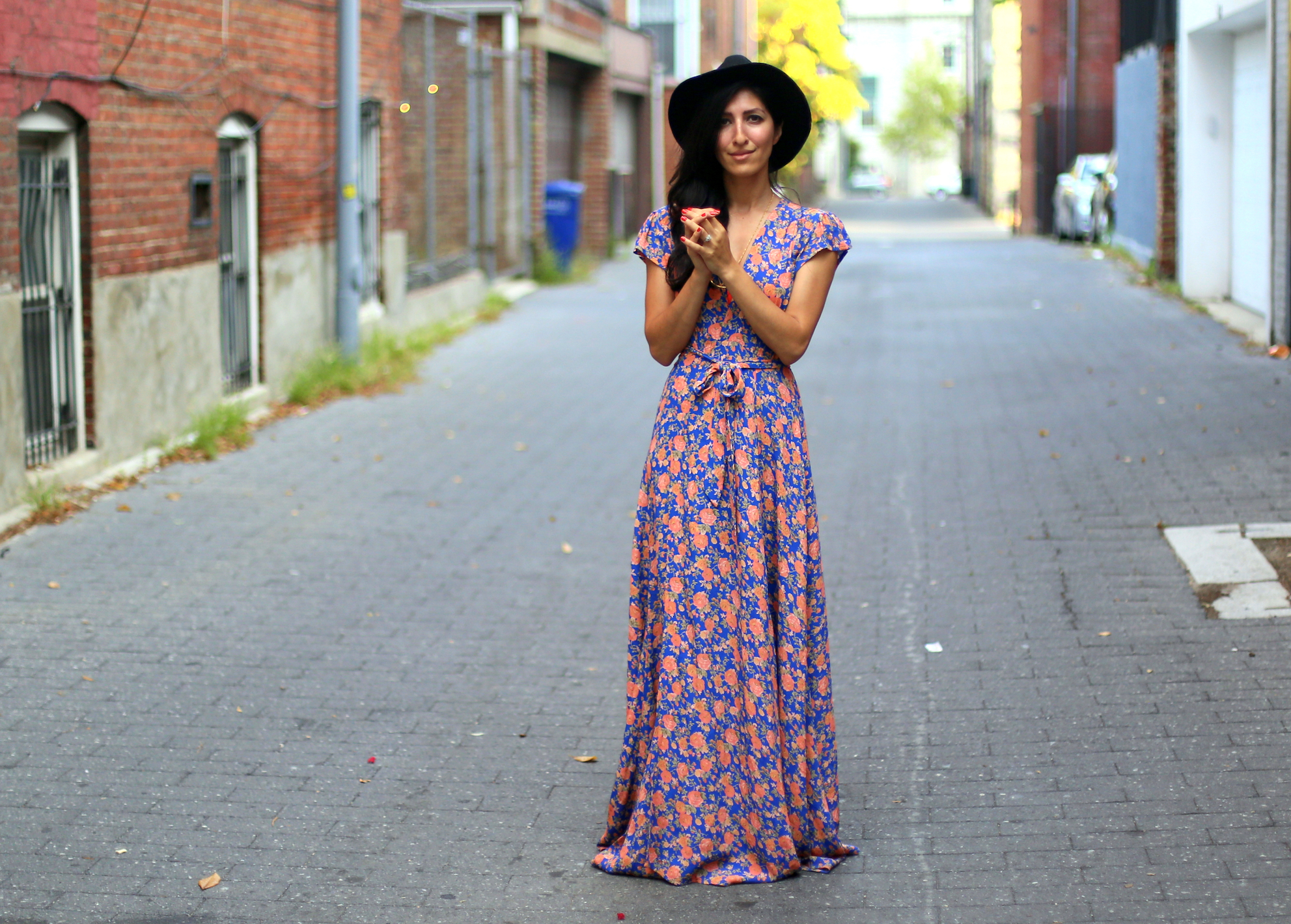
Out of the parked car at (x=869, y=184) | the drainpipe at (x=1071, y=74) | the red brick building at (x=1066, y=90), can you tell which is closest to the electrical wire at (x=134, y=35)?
the red brick building at (x=1066, y=90)

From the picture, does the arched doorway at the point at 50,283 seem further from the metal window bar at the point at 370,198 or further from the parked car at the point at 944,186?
the parked car at the point at 944,186

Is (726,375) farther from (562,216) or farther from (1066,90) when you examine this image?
(1066,90)

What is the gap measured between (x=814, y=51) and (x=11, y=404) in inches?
1479

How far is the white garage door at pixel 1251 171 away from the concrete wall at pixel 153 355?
8.91 meters

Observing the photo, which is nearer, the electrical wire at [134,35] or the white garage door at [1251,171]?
the electrical wire at [134,35]

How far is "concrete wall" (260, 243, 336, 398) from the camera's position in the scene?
12250mm

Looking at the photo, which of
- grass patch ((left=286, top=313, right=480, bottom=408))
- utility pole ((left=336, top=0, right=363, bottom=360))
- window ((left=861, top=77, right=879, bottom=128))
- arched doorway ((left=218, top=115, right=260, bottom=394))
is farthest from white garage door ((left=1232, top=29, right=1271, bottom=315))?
window ((left=861, top=77, right=879, bottom=128))

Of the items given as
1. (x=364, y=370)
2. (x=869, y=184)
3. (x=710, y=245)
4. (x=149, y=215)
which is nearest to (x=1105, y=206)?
(x=364, y=370)

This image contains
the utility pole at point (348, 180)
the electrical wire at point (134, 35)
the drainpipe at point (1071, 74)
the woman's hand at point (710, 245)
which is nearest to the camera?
the woman's hand at point (710, 245)

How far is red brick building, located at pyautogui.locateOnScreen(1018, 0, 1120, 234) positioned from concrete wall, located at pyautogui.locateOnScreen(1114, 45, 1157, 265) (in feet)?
22.9

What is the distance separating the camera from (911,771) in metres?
5.00

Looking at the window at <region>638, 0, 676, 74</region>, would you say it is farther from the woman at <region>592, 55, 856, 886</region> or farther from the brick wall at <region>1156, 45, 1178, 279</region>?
the woman at <region>592, 55, 856, 886</region>

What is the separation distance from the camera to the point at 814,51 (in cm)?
4338

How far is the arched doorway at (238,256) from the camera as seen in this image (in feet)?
37.4
